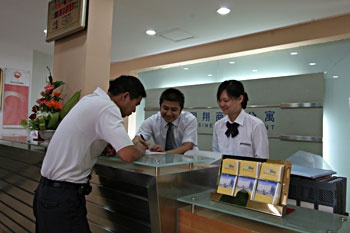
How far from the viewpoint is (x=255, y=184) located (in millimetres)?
1188

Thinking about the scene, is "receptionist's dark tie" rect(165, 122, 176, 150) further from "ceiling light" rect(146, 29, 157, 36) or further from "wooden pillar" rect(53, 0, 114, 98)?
"ceiling light" rect(146, 29, 157, 36)

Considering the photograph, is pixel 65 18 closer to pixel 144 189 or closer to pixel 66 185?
pixel 66 185

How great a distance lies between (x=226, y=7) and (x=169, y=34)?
1302mm

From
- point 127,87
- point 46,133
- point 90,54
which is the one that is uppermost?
point 90,54

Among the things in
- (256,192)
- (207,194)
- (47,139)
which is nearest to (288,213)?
(256,192)

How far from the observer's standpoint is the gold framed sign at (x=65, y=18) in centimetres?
236

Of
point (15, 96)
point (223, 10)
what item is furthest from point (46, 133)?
point (15, 96)

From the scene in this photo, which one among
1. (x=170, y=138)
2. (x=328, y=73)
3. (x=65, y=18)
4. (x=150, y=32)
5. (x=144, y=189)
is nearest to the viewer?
(x=144, y=189)

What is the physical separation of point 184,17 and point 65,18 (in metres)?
1.69

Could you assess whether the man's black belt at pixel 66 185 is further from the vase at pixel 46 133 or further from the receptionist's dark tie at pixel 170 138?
the receptionist's dark tie at pixel 170 138

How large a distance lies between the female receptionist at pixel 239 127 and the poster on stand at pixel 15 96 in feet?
15.1

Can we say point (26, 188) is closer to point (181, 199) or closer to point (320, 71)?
point (181, 199)

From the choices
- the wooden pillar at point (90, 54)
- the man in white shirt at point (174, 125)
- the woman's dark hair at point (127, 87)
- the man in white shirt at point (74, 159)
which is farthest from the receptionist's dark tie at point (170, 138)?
the man in white shirt at point (74, 159)

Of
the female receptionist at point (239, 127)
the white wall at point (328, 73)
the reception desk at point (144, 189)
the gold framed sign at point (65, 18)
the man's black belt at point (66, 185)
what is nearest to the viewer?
the reception desk at point (144, 189)
